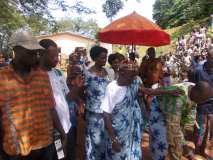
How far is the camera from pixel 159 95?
5.62m

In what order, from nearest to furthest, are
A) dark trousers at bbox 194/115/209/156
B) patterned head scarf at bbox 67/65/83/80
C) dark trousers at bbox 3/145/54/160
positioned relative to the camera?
dark trousers at bbox 3/145/54/160 < patterned head scarf at bbox 67/65/83/80 < dark trousers at bbox 194/115/209/156

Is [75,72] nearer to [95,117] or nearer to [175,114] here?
[95,117]

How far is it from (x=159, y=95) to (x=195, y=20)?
1614 inches

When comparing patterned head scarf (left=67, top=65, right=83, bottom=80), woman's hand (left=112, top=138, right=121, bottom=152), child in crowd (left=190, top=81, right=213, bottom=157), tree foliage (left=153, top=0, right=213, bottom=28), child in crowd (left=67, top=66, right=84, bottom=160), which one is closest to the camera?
woman's hand (left=112, top=138, right=121, bottom=152)

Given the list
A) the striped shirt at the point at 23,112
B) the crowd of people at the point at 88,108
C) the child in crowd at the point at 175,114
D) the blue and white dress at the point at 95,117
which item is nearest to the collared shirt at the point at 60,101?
the crowd of people at the point at 88,108

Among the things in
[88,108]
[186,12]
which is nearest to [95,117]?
[88,108]

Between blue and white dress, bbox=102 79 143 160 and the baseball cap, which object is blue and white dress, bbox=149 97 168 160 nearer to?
blue and white dress, bbox=102 79 143 160

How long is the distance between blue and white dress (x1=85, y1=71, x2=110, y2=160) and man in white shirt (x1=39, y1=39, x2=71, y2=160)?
3.14 feet

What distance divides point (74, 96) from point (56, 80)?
945 millimetres

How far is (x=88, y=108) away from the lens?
19.6ft

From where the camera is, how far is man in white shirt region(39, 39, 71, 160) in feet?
15.0

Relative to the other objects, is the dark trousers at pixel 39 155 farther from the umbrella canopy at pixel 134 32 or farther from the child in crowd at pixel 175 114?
the umbrella canopy at pixel 134 32

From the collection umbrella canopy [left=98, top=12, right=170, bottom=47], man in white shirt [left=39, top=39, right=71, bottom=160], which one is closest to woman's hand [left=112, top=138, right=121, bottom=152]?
man in white shirt [left=39, top=39, right=71, bottom=160]

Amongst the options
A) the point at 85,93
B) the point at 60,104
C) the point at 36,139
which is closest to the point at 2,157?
the point at 36,139
